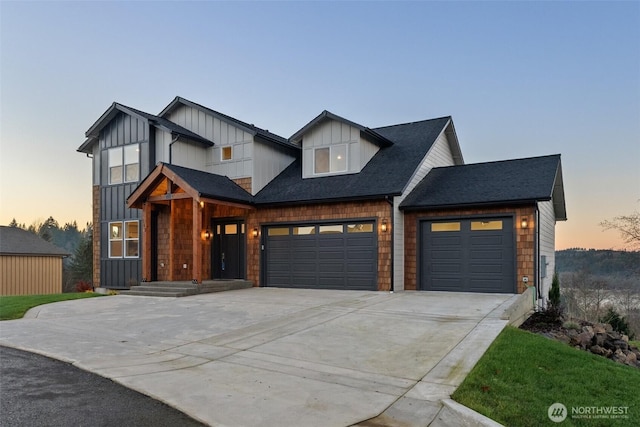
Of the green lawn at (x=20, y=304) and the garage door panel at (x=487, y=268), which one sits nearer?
the green lawn at (x=20, y=304)

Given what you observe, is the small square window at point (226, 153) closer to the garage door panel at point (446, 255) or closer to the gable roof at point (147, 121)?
the gable roof at point (147, 121)

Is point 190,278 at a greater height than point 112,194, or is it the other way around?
point 112,194

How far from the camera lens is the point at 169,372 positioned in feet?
15.6

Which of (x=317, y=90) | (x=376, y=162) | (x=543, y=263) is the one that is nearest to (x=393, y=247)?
(x=376, y=162)

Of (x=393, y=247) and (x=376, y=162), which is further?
(x=376, y=162)

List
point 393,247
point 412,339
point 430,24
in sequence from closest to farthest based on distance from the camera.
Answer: point 412,339
point 393,247
point 430,24

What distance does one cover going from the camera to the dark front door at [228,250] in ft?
49.6

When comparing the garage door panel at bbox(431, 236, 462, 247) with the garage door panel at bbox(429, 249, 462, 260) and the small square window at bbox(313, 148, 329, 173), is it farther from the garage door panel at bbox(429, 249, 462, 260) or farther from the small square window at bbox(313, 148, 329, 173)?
the small square window at bbox(313, 148, 329, 173)

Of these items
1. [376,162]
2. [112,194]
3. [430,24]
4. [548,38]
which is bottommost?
[112,194]

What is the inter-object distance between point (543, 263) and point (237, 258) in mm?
10861

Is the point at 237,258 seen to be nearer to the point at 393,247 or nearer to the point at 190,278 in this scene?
the point at 190,278

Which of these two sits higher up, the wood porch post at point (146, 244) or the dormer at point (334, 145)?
the dormer at point (334, 145)

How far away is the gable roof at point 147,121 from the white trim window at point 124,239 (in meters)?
3.81

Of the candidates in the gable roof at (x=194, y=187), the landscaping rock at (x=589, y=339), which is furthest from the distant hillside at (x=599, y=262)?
the gable roof at (x=194, y=187)
